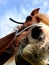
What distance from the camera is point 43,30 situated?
10.5ft

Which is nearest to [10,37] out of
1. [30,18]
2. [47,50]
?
[30,18]

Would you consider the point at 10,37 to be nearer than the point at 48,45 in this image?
No

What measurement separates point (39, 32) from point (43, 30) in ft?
0.19

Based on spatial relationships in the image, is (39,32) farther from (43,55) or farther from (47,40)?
(43,55)

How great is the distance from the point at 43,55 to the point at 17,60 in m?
0.34

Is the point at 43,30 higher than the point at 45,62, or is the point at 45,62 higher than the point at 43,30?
the point at 43,30

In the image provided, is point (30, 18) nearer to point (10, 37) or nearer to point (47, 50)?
point (10, 37)

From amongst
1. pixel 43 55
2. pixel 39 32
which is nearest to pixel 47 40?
pixel 39 32

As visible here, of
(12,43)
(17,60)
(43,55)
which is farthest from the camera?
(12,43)

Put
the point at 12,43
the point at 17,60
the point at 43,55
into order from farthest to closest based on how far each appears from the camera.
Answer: the point at 12,43 → the point at 17,60 → the point at 43,55

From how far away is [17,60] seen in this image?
3.04 metres

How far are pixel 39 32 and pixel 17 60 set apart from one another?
43 cm

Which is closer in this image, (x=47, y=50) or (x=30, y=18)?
(x=47, y=50)

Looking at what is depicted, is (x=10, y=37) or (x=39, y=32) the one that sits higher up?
(x=39, y=32)
